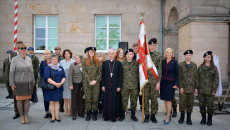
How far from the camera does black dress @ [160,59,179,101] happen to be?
4906 millimetres

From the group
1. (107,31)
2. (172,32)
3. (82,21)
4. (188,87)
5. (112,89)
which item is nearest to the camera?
(188,87)

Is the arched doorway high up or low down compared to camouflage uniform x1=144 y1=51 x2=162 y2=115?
up

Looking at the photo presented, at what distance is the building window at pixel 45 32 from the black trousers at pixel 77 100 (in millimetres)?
6875

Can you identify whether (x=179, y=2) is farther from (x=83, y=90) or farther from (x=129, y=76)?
(x=83, y=90)

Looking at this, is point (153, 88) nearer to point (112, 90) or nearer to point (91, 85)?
point (112, 90)

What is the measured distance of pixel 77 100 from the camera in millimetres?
5445

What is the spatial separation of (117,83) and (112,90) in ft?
0.72

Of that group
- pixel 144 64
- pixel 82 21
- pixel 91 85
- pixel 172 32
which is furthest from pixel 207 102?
pixel 82 21

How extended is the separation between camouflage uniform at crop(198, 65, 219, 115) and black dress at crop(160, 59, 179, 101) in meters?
0.67

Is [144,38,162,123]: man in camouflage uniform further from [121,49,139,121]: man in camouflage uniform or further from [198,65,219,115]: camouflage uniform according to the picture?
[198,65,219,115]: camouflage uniform

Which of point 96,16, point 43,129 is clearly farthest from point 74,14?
point 43,129

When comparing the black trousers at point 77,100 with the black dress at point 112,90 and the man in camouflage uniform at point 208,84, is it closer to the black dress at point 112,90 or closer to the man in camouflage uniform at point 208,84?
the black dress at point 112,90

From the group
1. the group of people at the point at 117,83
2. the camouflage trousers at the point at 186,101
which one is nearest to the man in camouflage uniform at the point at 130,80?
the group of people at the point at 117,83

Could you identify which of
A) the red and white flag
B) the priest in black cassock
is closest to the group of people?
the priest in black cassock
